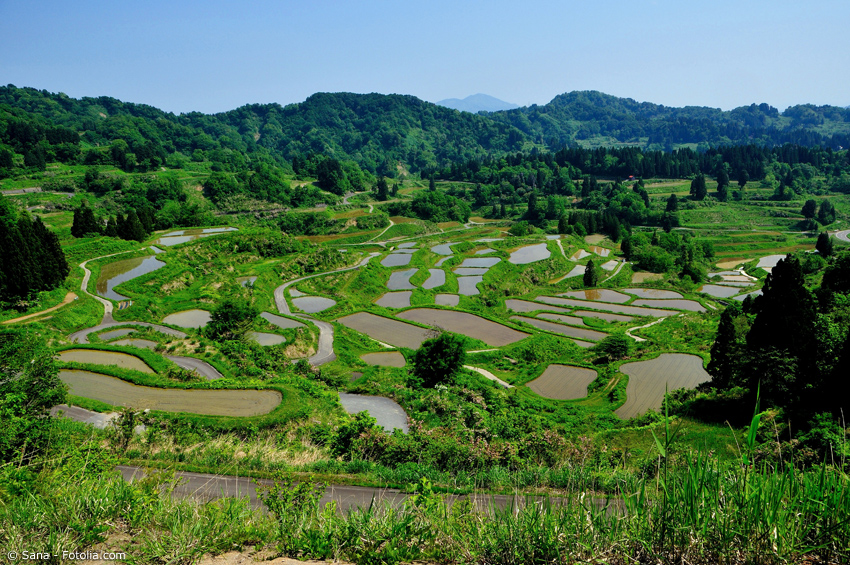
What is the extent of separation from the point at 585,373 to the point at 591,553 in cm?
2800

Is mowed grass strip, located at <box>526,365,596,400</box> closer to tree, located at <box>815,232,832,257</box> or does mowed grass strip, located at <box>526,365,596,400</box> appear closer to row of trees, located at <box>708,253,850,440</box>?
row of trees, located at <box>708,253,850,440</box>

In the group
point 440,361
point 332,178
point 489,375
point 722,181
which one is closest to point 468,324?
point 489,375

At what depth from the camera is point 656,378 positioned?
1129 inches

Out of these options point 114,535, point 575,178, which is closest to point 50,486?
point 114,535

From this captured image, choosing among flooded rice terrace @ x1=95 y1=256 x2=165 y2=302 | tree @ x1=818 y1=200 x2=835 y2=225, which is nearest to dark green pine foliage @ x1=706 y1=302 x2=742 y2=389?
flooded rice terrace @ x1=95 y1=256 x2=165 y2=302

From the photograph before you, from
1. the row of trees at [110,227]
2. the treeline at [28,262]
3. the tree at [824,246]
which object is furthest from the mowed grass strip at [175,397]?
the tree at [824,246]

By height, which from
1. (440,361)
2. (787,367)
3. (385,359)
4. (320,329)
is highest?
(787,367)

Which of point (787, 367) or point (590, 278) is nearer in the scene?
point (787, 367)

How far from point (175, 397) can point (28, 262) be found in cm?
2105

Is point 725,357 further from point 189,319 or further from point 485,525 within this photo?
point 189,319

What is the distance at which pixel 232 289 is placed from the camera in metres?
45.8

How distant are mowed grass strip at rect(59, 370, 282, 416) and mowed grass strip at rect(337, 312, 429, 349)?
1648cm

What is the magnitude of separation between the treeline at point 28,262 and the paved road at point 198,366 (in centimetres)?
1378

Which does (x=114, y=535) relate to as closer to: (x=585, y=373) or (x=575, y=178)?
(x=585, y=373)
